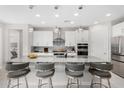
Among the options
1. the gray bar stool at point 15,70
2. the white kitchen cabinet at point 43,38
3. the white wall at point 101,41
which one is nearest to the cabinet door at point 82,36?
the white wall at point 101,41

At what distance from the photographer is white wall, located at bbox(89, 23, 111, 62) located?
17.2 ft

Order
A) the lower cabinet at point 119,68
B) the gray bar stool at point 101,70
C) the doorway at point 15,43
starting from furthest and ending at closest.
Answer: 1. the doorway at point 15,43
2. the lower cabinet at point 119,68
3. the gray bar stool at point 101,70

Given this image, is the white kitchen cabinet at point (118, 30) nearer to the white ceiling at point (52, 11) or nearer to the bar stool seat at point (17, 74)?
the white ceiling at point (52, 11)

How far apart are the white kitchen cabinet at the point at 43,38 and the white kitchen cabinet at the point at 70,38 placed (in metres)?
0.94

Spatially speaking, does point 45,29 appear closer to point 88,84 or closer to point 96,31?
point 96,31

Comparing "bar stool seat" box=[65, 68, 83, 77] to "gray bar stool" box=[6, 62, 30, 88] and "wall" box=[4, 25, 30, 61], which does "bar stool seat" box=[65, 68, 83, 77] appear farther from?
"wall" box=[4, 25, 30, 61]

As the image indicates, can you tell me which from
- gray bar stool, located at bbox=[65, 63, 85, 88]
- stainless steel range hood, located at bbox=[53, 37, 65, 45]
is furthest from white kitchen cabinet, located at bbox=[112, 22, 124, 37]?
stainless steel range hood, located at bbox=[53, 37, 65, 45]

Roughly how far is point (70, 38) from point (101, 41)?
194cm

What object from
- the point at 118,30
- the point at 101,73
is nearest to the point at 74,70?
the point at 101,73

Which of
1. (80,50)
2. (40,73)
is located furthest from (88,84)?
(80,50)

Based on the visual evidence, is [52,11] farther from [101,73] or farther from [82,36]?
[82,36]

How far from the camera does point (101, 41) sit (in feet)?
18.3

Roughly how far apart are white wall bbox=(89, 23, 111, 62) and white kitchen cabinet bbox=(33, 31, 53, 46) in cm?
249

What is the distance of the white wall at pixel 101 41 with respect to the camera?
5244mm
